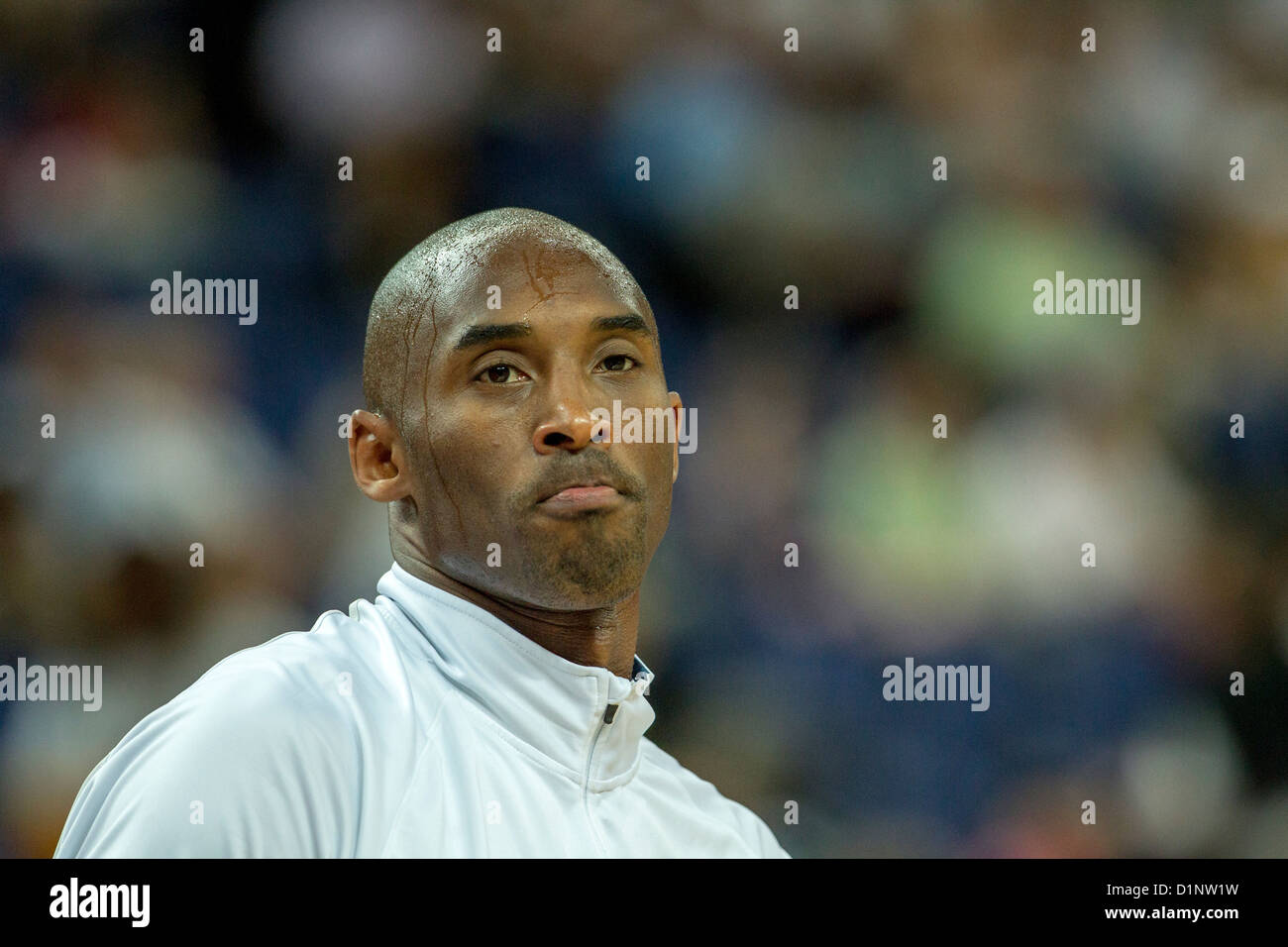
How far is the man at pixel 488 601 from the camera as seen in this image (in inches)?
65.2

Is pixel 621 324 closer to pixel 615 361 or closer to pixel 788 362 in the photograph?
pixel 615 361

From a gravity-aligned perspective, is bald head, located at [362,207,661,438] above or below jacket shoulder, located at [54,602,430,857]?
above

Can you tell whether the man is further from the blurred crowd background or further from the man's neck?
the blurred crowd background

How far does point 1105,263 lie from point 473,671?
249 centimetres

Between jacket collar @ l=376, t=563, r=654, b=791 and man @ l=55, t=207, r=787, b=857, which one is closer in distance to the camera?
man @ l=55, t=207, r=787, b=857

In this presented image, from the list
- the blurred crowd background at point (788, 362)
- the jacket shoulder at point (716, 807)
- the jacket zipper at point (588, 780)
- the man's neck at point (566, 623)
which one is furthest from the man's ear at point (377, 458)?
the blurred crowd background at point (788, 362)

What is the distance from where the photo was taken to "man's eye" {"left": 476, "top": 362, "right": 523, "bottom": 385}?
1.90 metres

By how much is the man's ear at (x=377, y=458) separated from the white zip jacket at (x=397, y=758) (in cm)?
13

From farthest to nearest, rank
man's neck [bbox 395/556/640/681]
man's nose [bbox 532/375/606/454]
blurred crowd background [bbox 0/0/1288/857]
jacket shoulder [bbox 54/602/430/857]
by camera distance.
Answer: blurred crowd background [bbox 0/0/1288/857] < man's neck [bbox 395/556/640/681] < man's nose [bbox 532/375/606/454] < jacket shoulder [bbox 54/602/430/857]

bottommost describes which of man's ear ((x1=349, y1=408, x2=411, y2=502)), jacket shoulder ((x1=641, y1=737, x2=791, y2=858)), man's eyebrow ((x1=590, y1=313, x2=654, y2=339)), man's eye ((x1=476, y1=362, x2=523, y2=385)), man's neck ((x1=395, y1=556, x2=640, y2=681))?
jacket shoulder ((x1=641, y1=737, x2=791, y2=858))

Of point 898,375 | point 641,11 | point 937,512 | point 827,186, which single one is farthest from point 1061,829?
point 641,11

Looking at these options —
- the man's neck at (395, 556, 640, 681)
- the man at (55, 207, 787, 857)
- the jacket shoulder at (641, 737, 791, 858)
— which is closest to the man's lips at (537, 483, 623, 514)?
the man at (55, 207, 787, 857)

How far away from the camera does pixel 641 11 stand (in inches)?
142

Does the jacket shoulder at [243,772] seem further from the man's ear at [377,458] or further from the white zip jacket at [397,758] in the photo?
the man's ear at [377,458]
